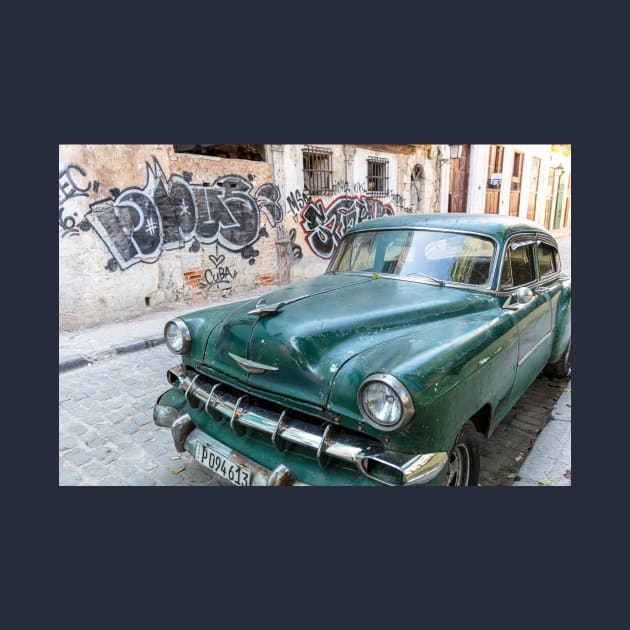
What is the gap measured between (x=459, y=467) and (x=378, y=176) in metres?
10.8

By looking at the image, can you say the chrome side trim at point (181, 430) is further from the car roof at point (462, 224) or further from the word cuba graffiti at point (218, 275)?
the word cuba graffiti at point (218, 275)

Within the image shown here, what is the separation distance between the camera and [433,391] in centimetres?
202

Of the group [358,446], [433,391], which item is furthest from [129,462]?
[433,391]

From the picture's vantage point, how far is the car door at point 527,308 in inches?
122

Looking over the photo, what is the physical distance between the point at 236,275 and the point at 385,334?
676cm

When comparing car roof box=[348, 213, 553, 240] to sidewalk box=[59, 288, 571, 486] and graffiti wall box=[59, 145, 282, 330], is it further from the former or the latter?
graffiti wall box=[59, 145, 282, 330]

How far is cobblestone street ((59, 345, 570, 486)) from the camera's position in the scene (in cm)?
311

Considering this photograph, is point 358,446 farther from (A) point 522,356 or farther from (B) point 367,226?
(B) point 367,226

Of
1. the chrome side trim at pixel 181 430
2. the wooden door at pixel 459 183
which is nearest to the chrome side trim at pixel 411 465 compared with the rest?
the chrome side trim at pixel 181 430

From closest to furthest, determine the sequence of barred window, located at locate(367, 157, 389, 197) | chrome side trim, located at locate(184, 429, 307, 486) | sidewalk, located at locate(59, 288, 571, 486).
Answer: chrome side trim, located at locate(184, 429, 307, 486) → sidewalk, located at locate(59, 288, 571, 486) → barred window, located at locate(367, 157, 389, 197)

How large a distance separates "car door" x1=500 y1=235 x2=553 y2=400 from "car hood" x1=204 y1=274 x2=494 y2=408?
31 cm

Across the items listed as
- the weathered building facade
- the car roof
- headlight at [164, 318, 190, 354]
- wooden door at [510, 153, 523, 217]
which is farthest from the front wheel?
wooden door at [510, 153, 523, 217]

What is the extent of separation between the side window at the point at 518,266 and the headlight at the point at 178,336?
229 cm

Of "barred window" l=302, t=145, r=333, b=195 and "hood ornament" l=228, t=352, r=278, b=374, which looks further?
"barred window" l=302, t=145, r=333, b=195
